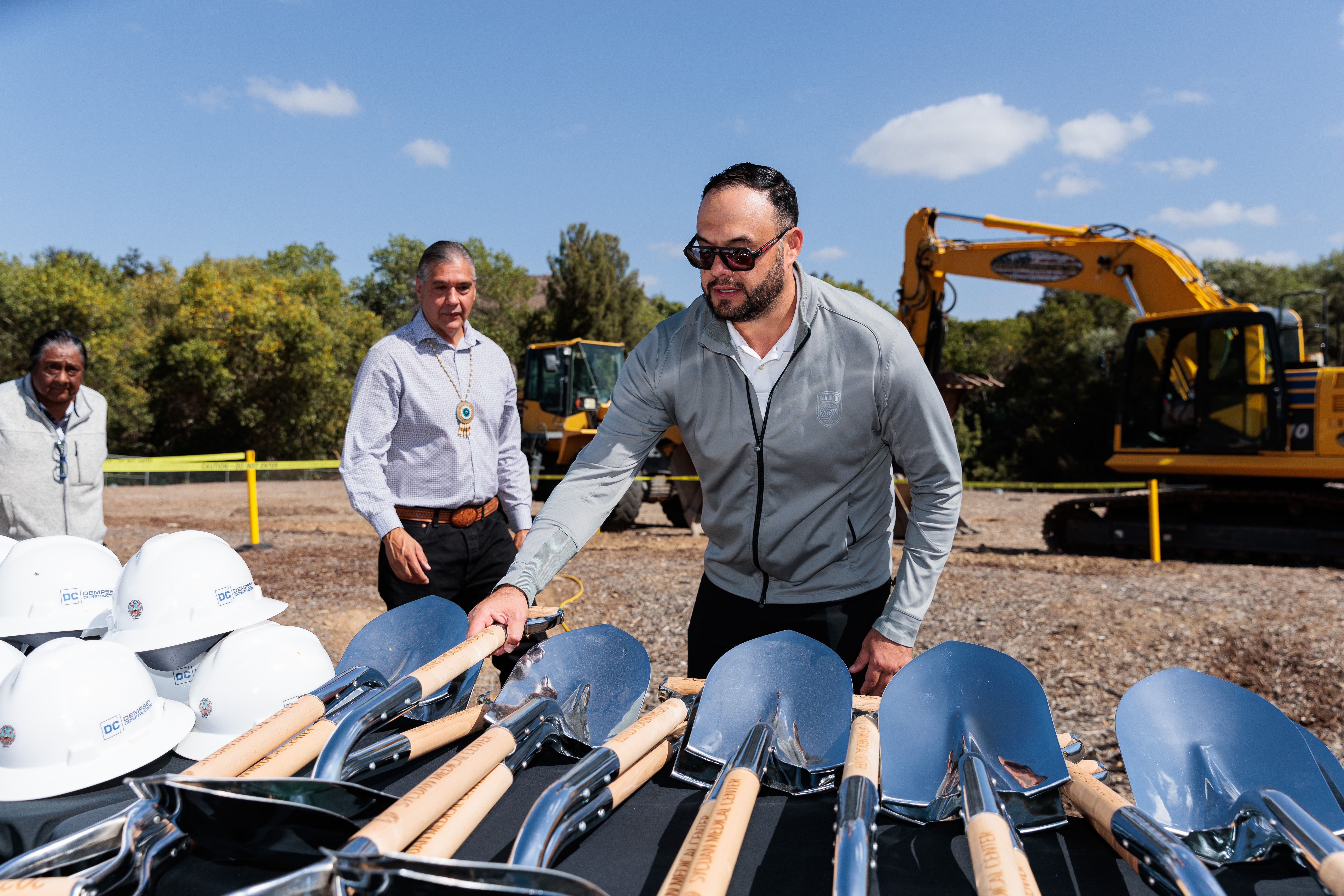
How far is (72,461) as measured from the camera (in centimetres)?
348

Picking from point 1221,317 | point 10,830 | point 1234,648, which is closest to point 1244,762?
point 10,830

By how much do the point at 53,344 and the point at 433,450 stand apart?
1.78 metres

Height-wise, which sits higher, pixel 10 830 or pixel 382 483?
pixel 382 483

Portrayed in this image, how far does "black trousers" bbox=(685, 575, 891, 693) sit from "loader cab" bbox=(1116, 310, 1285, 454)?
28.9ft

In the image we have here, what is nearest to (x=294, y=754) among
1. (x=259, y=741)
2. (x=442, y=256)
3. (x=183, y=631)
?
(x=259, y=741)

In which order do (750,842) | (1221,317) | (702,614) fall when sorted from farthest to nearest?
(1221,317) → (702,614) → (750,842)

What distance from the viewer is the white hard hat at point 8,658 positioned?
161 centimetres

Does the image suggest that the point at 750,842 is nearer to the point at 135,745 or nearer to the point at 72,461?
the point at 135,745

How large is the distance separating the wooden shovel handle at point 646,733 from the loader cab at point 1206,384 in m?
9.74

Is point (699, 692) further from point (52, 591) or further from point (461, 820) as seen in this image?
point (52, 591)

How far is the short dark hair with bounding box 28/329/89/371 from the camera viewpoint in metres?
3.40

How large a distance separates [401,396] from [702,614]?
142cm

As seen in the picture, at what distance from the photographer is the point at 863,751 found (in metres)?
1.30

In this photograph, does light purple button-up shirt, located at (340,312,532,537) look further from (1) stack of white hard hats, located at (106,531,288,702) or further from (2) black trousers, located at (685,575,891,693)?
(2) black trousers, located at (685,575,891,693)
